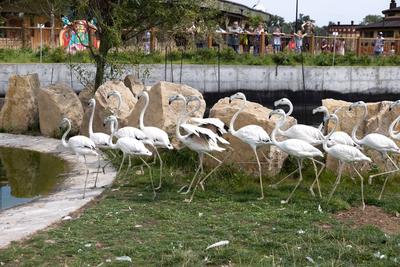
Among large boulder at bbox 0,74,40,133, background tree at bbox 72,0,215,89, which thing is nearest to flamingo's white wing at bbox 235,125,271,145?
background tree at bbox 72,0,215,89

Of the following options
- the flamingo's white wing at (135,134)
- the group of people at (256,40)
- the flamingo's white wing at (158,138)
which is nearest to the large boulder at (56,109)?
the flamingo's white wing at (135,134)

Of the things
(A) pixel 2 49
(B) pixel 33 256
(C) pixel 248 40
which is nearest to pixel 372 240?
(B) pixel 33 256

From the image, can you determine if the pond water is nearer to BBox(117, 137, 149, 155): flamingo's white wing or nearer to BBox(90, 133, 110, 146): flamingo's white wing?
BBox(90, 133, 110, 146): flamingo's white wing

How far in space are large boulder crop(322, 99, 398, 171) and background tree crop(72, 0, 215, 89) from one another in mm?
6367

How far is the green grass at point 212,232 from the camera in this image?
265 inches

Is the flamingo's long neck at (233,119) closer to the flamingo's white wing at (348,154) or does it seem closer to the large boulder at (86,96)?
the flamingo's white wing at (348,154)

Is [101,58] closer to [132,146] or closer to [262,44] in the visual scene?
[132,146]

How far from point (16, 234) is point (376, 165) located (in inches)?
262

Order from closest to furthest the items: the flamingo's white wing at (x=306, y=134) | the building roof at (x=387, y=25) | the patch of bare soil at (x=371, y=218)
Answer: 1. the patch of bare soil at (x=371, y=218)
2. the flamingo's white wing at (x=306, y=134)
3. the building roof at (x=387, y=25)

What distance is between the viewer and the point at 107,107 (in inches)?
575

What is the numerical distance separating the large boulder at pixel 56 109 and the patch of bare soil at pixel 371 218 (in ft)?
29.4

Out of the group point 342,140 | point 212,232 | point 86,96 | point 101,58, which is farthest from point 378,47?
point 212,232

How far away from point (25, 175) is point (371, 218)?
674 centimetres

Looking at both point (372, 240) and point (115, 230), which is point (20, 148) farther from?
point (372, 240)
